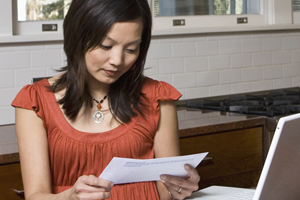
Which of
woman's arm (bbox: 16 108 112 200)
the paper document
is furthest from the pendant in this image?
the paper document

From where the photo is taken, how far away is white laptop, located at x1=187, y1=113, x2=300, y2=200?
2.85 ft

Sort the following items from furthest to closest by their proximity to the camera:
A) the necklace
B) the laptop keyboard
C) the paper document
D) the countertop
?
1. the countertop
2. the necklace
3. the laptop keyboard
4. the paper document

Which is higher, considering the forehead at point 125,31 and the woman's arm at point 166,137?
the forehead at point 125,31

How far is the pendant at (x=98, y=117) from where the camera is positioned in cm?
162

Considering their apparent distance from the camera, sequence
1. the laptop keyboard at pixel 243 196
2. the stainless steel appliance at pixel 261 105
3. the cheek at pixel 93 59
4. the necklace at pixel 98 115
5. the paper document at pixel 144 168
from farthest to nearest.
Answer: the stainless steel appliance at pixel 261 105 → the necklace at pixel 98 115 → the cheek at pixel 93 59 → the laptop keyboard at pixel 243 196 → the paper document at pixel 144 168

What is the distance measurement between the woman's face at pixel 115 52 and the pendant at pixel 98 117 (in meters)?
0.19

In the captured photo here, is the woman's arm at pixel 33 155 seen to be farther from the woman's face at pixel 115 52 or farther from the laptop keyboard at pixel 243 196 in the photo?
the laptop keyboard at pixel 243 196

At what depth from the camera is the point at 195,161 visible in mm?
1311

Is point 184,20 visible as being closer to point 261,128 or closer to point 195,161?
point 261,128

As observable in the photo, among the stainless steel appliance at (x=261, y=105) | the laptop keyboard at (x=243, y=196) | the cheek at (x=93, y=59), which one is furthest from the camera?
the stainless steel appliance at (x=261, y=105)

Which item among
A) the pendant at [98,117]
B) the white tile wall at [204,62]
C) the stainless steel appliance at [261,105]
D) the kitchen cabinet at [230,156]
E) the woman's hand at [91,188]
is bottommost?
the kitchen cabinet at [230,156]

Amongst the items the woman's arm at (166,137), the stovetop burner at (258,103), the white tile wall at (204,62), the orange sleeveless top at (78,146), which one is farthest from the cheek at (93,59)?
the stovetop burner at (258,103)

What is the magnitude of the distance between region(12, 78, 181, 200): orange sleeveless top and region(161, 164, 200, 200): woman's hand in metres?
0.17

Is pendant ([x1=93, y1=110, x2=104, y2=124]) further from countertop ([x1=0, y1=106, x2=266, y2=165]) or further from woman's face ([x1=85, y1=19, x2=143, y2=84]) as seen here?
countertop ([x1=0, y1=106, x2=266, y2=165])
